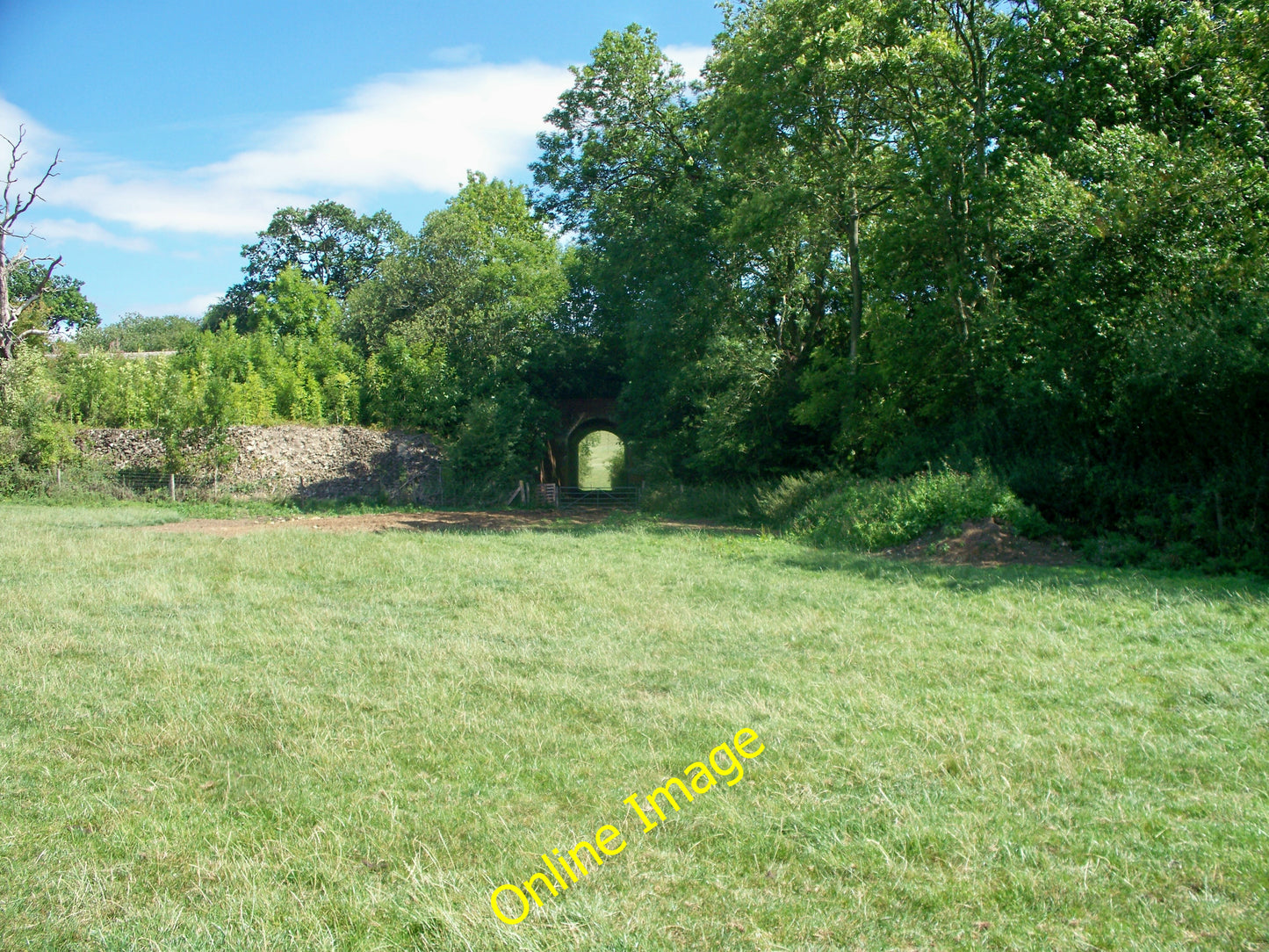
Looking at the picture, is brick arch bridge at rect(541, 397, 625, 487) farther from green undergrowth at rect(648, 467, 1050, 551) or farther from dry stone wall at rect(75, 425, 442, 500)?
green undergrowth at rect(648, 467, 1050, 551)

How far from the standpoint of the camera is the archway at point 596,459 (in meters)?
35.2

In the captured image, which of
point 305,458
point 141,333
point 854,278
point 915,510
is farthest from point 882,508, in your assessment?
point 141,333

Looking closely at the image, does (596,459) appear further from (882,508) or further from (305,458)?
(882,508)

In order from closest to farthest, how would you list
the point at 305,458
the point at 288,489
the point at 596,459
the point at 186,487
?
the point at 186,487 < the point at 288,489 < the point at 305,458 < the point at 596,459

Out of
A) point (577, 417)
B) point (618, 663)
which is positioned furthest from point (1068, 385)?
point (577, 417)

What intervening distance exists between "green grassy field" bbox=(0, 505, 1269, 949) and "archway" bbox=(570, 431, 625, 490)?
24491 mm

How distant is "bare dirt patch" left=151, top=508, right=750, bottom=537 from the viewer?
19016 mm

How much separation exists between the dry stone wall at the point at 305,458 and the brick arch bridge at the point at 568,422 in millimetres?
4900

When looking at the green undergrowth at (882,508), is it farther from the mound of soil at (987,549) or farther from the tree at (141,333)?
the tree at (141,333)

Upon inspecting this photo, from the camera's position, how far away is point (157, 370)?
2739 centimetres

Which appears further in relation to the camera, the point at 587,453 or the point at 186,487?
the point at 587,453

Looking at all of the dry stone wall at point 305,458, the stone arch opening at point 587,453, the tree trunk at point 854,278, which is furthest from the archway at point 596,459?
the tree trunk at point 854,278

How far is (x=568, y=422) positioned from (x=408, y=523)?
40.9ft

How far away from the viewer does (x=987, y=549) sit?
1325cm
